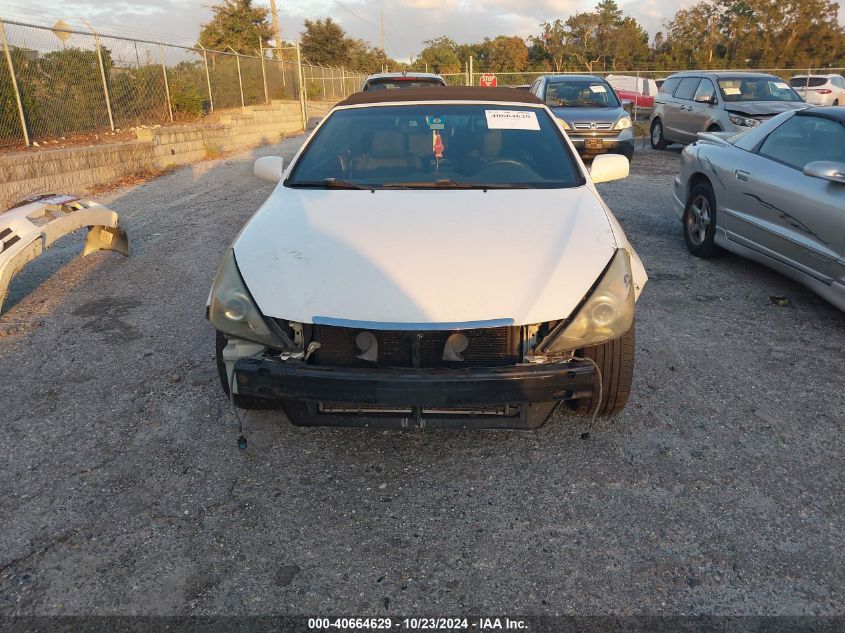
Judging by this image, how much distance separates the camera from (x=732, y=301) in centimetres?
500

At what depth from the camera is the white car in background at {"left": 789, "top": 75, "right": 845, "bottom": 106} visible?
2078cm

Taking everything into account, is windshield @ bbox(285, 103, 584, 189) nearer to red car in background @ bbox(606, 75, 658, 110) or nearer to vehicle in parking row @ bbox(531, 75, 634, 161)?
vehicle in parking row @ bbox(531, 75, 634, 161)

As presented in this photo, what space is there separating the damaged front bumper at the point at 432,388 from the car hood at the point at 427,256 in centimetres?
20

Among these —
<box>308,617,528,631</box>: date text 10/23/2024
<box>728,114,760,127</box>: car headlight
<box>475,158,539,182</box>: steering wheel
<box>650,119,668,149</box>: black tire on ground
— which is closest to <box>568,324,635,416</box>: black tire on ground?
<box>308,617,528,631</box>: date text 10/23/2024

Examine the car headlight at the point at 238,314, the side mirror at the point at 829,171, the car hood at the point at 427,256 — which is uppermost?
the side mirror at the point at 829,171

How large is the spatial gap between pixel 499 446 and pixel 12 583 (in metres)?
2.02

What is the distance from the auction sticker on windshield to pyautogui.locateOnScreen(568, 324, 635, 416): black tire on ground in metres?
1.70

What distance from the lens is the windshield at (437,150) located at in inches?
144

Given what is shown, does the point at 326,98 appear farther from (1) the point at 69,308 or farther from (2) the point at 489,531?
(2) the point at 489,531

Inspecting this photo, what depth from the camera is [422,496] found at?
272 centimetres

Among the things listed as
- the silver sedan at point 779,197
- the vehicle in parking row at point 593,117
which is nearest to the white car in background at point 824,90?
the vehicle in parking row at point 593,117

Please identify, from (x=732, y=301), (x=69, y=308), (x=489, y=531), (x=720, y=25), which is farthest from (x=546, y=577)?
(x=720, y=25)

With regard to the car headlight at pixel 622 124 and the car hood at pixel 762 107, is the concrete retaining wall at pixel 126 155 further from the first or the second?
the car hood at pixel 762 107

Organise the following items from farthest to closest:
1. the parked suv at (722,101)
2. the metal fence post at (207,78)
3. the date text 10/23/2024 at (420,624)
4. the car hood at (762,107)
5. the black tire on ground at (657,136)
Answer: the metal fence post at (207,78) → the black tire on ground at (657,136) → the parked suv at (722,101) → the car hood at (762,107) → the date text 10/23/2024 at (420,624)
